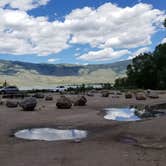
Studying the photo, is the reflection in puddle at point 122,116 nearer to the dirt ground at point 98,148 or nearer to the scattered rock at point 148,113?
the scattered rock at point 148,113

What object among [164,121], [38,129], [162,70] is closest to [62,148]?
[38,129]

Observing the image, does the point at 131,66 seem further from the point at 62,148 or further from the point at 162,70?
the point at 62,148

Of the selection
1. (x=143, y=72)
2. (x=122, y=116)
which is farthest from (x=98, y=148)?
(x=143, y=72)

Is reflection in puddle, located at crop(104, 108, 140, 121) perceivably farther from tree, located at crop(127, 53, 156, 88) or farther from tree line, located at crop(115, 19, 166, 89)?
tree, located at crop(127, 53, 156, 88)

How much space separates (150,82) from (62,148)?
64.8 metres

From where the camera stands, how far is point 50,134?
1416 centimetres

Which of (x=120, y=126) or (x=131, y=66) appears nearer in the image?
(x=120, y=126)

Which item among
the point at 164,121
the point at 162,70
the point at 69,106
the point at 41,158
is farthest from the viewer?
the point at 162,70

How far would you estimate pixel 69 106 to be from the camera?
87.0 feet

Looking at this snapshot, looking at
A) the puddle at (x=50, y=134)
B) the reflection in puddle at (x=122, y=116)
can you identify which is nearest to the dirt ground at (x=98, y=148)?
the puddle at (x=50, y=134)

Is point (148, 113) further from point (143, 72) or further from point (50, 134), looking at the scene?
point (143, 72)

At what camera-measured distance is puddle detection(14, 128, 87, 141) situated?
1314 centimetres

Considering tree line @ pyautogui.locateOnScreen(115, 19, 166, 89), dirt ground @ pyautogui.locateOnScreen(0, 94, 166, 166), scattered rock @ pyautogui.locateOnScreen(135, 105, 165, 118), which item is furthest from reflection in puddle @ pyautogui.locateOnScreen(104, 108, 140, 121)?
tree line @ pyautogui.locateOnScreen(115, 19, 166, 89)

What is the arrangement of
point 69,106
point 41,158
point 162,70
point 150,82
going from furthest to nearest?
1. point 150,82
2. point 162,70
3. point 69,106
4. point 41,158
